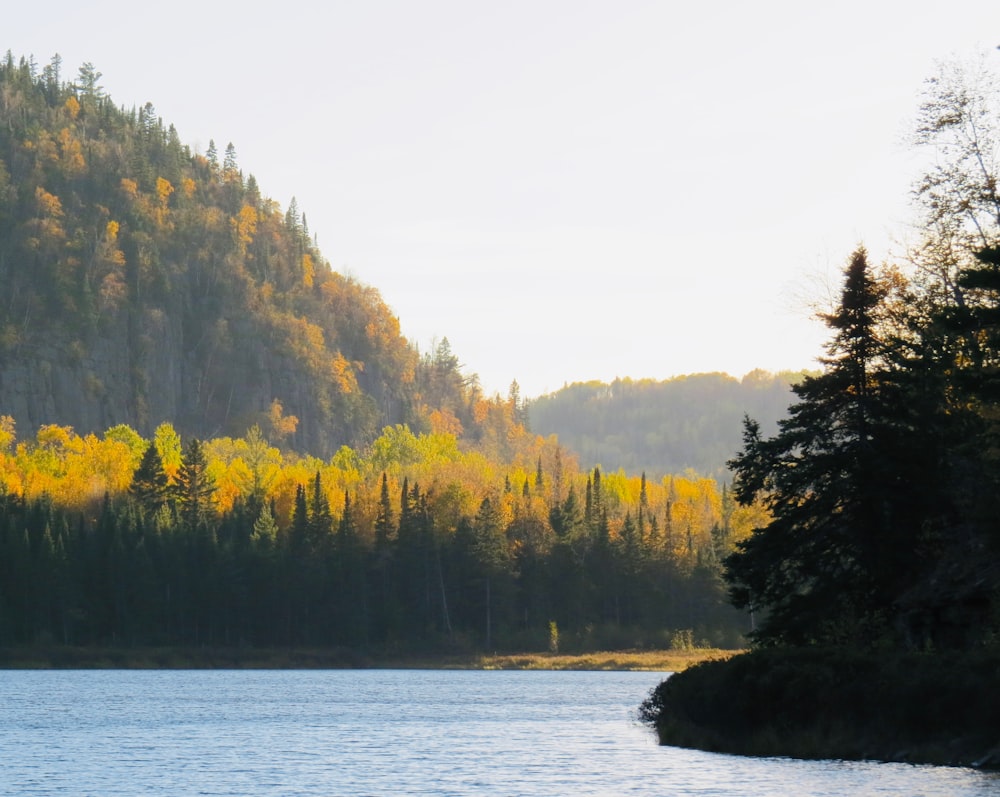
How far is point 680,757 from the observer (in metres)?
57.7

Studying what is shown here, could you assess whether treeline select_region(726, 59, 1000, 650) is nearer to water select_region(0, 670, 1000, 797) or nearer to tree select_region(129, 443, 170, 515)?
water select_region(0, 670, 1000, 797)

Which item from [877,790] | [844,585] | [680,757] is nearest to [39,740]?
[680,757]

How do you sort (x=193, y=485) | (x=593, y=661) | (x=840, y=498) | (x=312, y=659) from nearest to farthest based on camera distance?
(x=840, y=498), (x=312, y=659), (x=593, y=661), (x=193, y=485)

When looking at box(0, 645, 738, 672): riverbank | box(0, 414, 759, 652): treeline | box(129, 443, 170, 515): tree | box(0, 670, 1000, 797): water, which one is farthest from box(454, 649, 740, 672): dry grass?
box(0, 670, 1000, 797): water

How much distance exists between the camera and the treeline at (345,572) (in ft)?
546

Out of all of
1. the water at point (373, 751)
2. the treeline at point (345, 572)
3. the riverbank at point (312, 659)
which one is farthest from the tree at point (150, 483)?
the water at point (373, 751)

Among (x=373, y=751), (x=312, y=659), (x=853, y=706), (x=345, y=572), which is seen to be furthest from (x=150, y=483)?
(x=853, y=706)

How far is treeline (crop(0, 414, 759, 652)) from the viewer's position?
166 meters

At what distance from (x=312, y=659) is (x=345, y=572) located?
9.80m

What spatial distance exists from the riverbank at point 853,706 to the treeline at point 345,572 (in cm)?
11393

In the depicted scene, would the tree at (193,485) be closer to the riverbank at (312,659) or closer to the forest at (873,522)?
the riverbank at (312,659)

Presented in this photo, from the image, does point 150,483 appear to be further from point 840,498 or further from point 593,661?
point 840,498

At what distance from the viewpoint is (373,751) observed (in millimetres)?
64938

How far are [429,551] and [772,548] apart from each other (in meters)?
117
